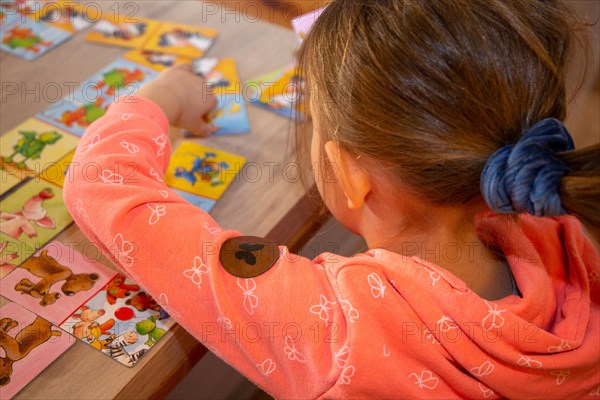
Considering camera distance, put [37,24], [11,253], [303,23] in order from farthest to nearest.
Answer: [37,24] → [303,23] → [11,253]

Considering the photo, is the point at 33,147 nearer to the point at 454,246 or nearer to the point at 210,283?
the point at 210,283

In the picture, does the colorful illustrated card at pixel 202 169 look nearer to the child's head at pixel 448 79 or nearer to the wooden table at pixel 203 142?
the wooden table at pixel 203 142

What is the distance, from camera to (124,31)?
3.64 feet

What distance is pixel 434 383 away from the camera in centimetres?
60

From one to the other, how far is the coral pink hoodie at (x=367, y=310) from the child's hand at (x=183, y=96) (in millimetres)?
196

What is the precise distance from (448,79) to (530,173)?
0.11m

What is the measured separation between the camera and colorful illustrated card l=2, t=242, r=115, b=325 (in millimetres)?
705

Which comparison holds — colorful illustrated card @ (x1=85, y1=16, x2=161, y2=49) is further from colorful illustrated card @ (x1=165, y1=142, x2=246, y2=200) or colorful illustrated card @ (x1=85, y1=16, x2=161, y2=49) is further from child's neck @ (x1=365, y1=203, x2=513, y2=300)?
child's neck @ (x1=365, y1=203, x2=513, y2=300)

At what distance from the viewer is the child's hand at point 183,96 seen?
0.88 m

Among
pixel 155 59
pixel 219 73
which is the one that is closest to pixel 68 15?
pixel 155 59

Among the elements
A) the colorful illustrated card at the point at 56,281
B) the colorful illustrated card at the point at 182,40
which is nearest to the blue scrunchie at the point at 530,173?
the colorful illustrated card at the point at 56,281

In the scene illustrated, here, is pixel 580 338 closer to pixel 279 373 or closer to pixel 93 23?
pixel 279 373

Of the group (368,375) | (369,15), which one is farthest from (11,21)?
(368,375)

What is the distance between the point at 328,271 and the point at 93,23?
29.2 inches
